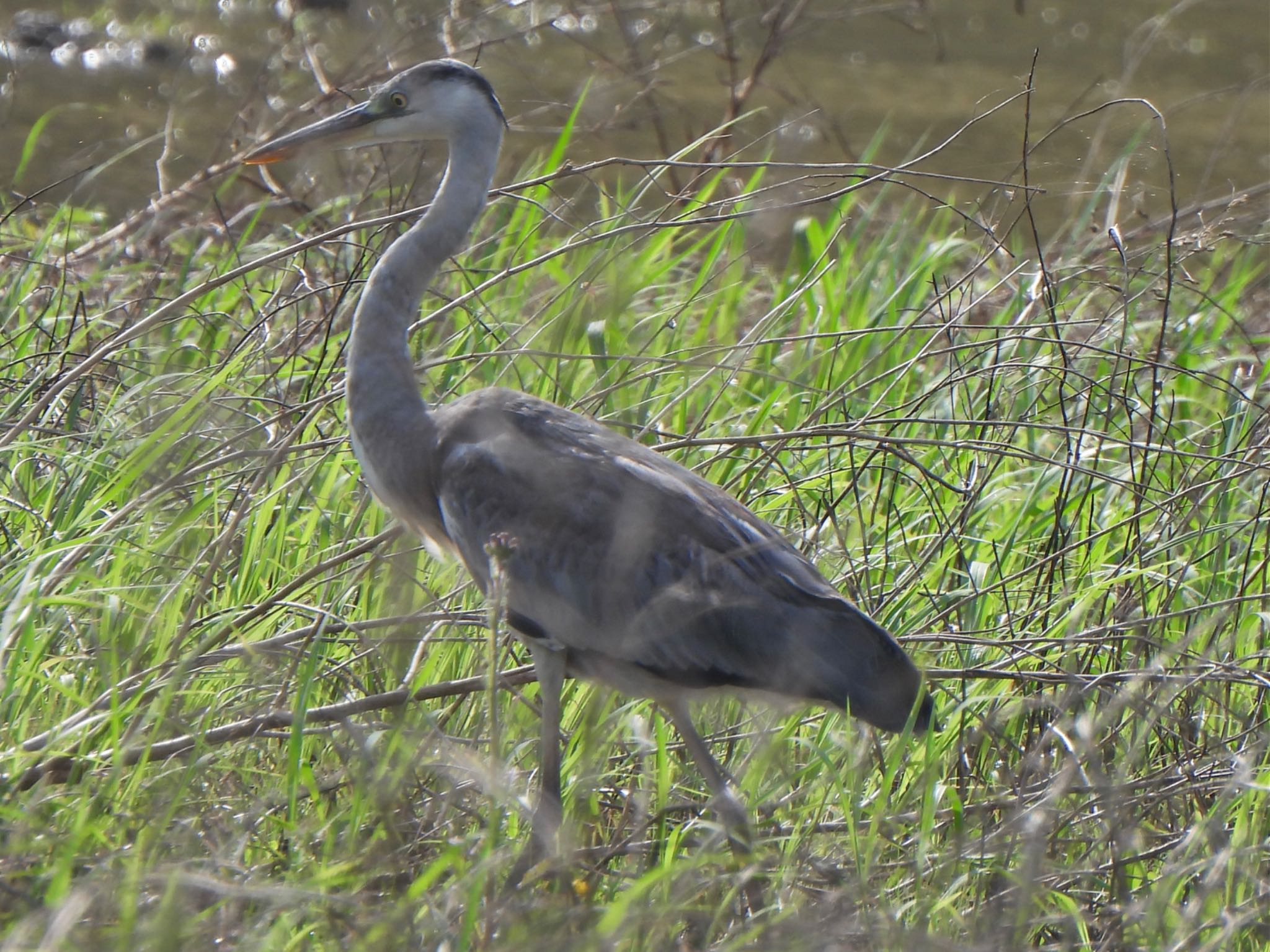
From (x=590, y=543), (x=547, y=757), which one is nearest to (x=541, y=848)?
(x=547, y=757)

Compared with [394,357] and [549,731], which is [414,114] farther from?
[549,731]

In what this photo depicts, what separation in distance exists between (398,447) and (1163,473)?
2702 millimetres

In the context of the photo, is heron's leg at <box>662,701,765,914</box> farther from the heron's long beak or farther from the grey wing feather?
the heron's long beak

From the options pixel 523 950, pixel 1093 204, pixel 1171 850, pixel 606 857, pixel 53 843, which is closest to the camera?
pixel 523 950

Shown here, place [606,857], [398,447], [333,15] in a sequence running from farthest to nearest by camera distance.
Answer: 1. [333,15]
2. [398,447]
3. [606,857]

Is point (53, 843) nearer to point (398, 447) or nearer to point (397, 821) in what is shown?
point (397, 821)

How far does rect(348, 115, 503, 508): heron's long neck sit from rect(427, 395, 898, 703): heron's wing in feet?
0.33

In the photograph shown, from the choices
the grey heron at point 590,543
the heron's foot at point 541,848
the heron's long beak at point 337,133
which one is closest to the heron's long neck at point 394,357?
the grey heron at point 590,543

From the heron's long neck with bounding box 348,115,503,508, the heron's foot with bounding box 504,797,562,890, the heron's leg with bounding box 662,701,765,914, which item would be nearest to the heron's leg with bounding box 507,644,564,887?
the heron's foot with bounding box 504,797,562,890

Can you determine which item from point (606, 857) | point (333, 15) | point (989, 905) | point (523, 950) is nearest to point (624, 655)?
point (606, 857)

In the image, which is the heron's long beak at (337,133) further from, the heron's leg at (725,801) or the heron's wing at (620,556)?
the heron's leg at (725,801)

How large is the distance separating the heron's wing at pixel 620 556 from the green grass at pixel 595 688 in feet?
0.58

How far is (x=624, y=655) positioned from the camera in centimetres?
313

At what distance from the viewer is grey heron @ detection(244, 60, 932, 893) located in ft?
10.0
